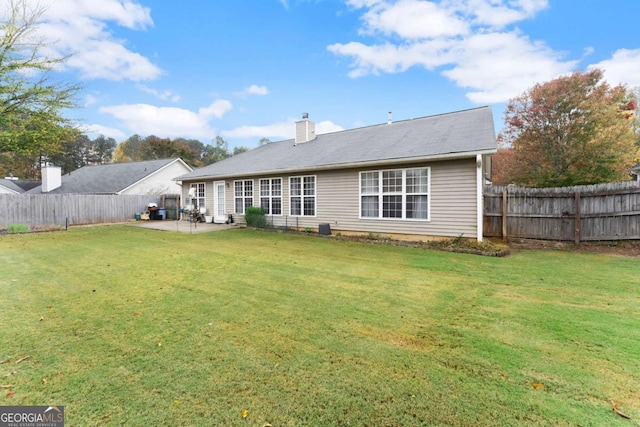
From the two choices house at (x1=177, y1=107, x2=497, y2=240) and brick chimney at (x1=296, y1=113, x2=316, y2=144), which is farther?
brick chimney at (x1=296, y1=113, x2=316, y2=144)

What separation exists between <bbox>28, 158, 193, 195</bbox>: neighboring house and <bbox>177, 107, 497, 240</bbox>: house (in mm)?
11547

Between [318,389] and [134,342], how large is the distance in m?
2.01

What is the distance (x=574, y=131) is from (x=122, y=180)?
99.4 ft

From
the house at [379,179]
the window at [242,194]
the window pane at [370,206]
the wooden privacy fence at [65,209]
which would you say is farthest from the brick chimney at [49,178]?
the window pane at [370,206]

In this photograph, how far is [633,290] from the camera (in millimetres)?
4656

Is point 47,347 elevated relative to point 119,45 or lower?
lower

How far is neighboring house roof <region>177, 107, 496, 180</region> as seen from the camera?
351 inches

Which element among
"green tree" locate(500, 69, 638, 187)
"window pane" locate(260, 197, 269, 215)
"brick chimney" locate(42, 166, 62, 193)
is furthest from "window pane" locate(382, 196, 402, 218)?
"brick chimney" locate(42, 166, 62, 193)

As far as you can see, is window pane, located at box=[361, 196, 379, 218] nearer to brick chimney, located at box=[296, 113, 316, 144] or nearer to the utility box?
the utility box

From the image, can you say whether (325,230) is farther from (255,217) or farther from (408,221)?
(255,217)

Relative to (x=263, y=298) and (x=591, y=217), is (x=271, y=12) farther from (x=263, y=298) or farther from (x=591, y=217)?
(x=591, y=217)

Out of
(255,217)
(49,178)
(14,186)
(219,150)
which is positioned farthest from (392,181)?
(219,150)

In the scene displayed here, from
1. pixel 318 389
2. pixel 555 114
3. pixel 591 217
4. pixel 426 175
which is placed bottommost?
pixel 318 389

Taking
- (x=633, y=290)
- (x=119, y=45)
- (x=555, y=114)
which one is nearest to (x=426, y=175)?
(x=633, y=290)
